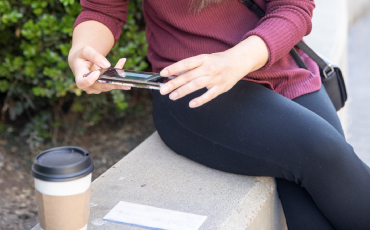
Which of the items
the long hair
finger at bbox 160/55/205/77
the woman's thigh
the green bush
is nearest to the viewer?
finger at bbox 160/55/205/77

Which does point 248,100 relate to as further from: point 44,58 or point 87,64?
point 44,58

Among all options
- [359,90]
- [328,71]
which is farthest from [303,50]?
[359,90]

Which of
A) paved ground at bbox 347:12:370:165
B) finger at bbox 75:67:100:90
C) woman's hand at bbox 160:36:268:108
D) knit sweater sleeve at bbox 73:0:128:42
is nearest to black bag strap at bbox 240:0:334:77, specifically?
woman's hand at bbox 160:36:268:108

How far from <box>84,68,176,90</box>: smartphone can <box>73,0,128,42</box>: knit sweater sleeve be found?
0.39 m

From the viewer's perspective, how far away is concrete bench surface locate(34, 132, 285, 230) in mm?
1439

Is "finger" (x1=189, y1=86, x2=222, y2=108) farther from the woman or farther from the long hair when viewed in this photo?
the long hair

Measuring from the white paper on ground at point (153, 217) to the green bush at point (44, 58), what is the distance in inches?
46.9

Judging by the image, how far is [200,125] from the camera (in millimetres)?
1596

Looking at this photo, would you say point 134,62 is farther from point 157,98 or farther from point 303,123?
point 303,123

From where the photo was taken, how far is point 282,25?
151cm

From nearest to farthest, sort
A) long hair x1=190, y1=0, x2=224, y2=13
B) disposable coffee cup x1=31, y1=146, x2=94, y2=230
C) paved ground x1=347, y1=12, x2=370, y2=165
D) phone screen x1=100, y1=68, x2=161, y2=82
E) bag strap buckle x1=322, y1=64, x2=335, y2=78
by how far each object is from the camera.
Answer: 1. disposable coffee cup x1=31, y1=146, x2=94, y2=230
2. phone screen x1=100, y1=68, x2=161, y2=82
3. long hair x1=190, y1=0, x2=224, y2=13
4. bag strap buckle x1=322, y1=64, x2=335, y2=78
5. paved ground x1=347, y1=12, x2=370, y2=165

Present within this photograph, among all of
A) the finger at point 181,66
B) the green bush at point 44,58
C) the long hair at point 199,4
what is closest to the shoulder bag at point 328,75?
the long hair at point 199,4

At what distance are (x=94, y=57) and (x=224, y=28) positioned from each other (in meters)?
0.53

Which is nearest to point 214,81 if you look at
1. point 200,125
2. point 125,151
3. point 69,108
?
point 200,125
